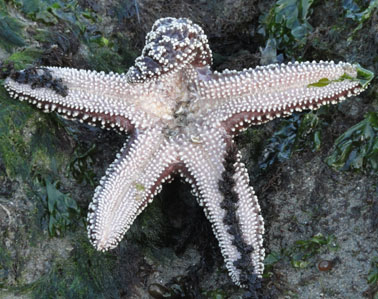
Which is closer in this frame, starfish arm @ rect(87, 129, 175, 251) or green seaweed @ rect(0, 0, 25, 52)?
starfish arm @ rect(87, 129, 175, 251)

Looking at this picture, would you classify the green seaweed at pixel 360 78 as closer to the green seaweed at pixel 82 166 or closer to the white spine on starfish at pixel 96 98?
the white spine on starfish at pixel 96 98

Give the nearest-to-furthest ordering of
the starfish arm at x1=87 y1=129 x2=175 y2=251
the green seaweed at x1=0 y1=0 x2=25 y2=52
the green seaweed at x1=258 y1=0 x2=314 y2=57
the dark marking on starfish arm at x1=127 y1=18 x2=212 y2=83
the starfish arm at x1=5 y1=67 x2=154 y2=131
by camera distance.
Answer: the dark marking on starfish arm at x1=127 y1=18 x2=212 y2=83 < the starfish arm at x1=5 y1=67 x2=154 y2=131 < the starfish arm at x1=87 y1=129 x2=175 y2=251 < the green seaweed at x1=0 y1=0 x2=25 y2=52 < the green seaweed at x1=258 y1=0 x2=314 y2=57

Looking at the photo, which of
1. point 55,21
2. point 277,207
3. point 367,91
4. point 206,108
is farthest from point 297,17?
point 55,21

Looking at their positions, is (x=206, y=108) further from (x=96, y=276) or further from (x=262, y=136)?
(x=96, y=276)

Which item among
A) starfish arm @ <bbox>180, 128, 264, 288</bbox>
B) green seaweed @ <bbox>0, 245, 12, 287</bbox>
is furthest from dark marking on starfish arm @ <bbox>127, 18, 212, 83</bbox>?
green seaweed @ <bbox>0, 245, 12, 287</bbox>

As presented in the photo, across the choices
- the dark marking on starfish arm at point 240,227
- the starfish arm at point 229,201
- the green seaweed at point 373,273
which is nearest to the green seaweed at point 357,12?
the starfish arm at point 229,201

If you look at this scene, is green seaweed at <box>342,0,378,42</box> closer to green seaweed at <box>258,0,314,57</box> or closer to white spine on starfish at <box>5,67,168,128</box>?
green seaweed at <box>258,0,314,57</box>

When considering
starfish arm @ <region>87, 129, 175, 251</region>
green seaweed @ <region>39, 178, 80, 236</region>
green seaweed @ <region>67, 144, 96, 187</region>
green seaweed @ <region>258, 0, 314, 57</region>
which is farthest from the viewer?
green seaweed @ <region>258, 0, 314, 57</region>
